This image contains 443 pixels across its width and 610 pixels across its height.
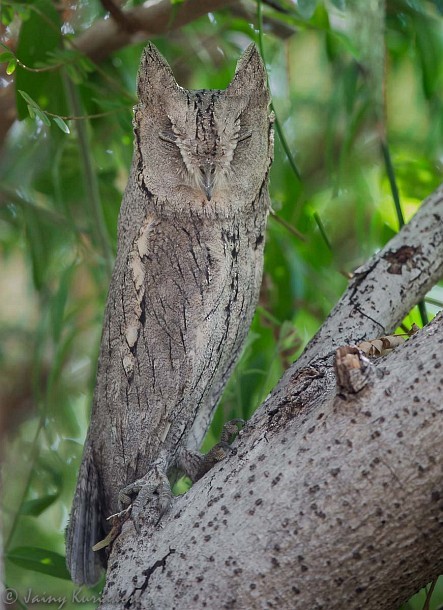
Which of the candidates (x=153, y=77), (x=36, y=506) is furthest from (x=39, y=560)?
(x=153, y=77)

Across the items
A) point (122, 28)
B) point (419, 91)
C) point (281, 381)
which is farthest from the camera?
point (419, 91)

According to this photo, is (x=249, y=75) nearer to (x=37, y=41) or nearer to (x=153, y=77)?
(x=153, y=77)

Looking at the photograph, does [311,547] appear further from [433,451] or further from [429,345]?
[429,345]

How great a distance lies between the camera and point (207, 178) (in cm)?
150

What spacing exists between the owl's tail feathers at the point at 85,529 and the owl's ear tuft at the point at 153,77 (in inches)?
30.0

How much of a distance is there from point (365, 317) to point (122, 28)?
1.23 m

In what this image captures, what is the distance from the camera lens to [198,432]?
168 centimetres

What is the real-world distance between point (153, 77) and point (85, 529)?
0.96m

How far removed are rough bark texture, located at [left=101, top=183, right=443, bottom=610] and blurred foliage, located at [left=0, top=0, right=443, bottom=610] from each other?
693 millimetres

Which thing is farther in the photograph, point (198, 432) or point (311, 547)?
point (198, 432)

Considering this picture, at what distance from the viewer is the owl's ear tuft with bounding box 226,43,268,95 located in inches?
60.9

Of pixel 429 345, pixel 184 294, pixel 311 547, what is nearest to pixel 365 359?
pixel 429 345

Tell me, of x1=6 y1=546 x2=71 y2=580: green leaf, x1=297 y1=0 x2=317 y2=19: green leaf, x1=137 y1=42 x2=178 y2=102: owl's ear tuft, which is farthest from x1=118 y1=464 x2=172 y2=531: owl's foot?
x1=297 y1=0 x2=317 y2=19: green leaf

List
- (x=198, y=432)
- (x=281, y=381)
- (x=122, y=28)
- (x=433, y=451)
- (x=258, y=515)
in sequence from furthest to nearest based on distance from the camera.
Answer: (x=122, y=28) < (x=198, y=432) < (x=281, y=381) < (x=258, y=515) < (x=433, y=451)
